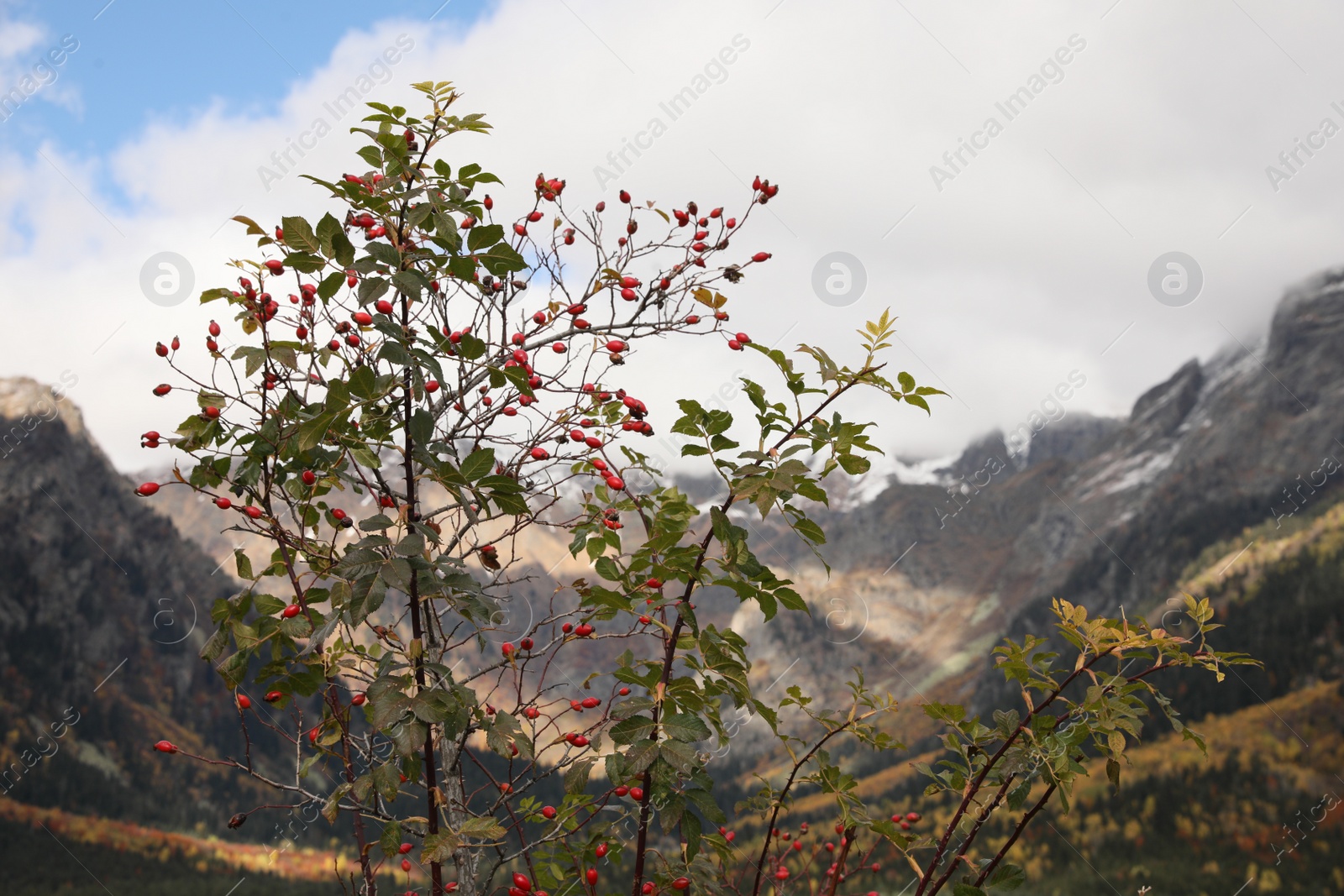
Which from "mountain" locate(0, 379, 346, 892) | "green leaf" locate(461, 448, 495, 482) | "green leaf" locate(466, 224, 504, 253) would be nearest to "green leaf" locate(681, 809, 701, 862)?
"green leaf" locate(461, 448, 495, 482)

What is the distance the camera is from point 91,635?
124500 millimetres

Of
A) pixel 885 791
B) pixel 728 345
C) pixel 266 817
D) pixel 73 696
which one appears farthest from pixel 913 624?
pixel 728 345

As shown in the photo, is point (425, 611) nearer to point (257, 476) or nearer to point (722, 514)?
point (257, 476)

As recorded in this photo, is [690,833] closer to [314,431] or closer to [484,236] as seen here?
[314,431]

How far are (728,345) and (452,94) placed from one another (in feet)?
5.10

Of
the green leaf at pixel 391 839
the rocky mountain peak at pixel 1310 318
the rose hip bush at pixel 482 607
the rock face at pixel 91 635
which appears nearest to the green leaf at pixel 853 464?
the rose hip bush at pixel 482 607

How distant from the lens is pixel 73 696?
116500mm

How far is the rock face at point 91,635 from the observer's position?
105562 mm

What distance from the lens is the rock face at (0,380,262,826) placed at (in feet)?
346

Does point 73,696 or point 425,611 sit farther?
point 73,696

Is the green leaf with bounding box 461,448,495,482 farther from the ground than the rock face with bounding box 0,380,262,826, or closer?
closer

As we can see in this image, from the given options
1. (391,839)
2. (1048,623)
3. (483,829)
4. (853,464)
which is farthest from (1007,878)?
(1048,623)

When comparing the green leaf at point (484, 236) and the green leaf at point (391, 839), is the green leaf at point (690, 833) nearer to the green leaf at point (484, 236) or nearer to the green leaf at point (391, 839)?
the green leaf at point (391, 839)

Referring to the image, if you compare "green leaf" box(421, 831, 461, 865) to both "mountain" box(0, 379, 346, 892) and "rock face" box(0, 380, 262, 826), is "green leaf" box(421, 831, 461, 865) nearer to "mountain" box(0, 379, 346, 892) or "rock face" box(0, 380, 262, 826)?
"mountain" box(0, 379, 346, 892)
